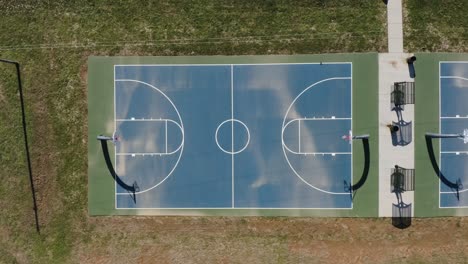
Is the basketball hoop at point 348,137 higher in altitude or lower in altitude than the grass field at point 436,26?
lower

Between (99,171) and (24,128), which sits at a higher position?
(24,128)

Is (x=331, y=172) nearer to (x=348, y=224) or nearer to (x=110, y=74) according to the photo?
(x=348, y=224)

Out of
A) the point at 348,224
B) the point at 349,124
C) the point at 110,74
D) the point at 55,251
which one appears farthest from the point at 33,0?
the point at 348,224

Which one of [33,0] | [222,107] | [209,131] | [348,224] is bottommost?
[348,224]

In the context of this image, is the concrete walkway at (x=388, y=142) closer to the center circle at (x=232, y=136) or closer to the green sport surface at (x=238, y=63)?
the green sport surface at (x=238, y=63)

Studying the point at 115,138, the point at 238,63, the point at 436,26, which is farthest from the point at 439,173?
the point at 115,138

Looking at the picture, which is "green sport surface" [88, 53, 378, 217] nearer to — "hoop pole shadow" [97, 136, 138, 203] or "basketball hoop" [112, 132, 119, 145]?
"hoop pole shadow" [97, 136, 138, 203]

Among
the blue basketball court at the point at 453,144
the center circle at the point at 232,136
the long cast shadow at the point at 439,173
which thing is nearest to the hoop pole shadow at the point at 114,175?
the center circle at the point at 232,136
